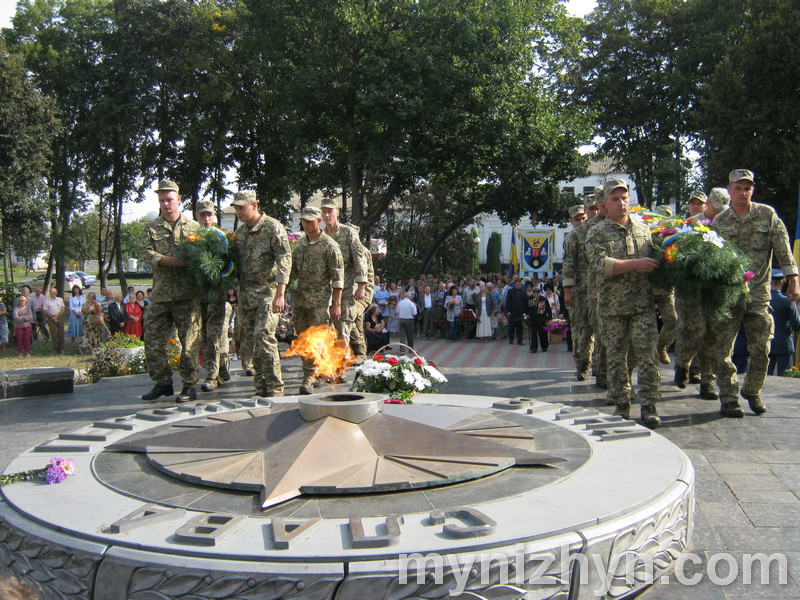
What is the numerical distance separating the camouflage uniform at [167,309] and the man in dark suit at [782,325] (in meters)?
7.55

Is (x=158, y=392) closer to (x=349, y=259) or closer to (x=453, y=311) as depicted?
(x=349, y=259)

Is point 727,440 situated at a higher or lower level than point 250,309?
lower

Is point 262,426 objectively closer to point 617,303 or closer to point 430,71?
point 617,303

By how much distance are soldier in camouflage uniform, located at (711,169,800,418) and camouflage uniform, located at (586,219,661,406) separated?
84 centimetres

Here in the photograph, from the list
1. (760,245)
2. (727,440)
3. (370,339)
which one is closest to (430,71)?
(370,339)

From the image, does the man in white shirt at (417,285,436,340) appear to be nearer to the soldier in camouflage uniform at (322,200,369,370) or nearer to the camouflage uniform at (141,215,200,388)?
the soldier in camouflage uniform at (322,200,369,370)

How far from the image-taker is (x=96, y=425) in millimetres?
5207

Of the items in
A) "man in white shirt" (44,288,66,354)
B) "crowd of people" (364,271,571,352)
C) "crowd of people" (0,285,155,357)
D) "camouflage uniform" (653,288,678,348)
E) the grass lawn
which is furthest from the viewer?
"man in white shirt" (44,288,66,354)

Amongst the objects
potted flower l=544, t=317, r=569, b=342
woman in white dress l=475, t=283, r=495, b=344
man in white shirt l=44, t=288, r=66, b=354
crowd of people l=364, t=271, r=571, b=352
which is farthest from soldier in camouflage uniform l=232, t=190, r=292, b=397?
man in white shirt l=44, t=288, r=66, b=354

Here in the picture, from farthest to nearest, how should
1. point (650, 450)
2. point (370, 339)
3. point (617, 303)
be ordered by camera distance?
point (370, 339), point (617, 303), point (650, 450)

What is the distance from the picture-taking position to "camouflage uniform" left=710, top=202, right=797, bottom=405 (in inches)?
272

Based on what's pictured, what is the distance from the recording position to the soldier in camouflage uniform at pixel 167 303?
25.9ft

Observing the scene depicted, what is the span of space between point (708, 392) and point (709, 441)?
6.54 ft

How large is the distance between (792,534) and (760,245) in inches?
162
